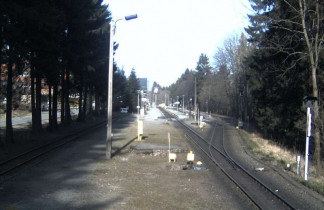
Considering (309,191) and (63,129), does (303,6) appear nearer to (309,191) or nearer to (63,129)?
(309,191)

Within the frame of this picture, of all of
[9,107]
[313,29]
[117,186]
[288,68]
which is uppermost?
[313,29]

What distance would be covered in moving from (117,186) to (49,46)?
13111mm

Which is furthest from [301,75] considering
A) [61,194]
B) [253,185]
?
[61,194]

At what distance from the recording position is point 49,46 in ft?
69.5

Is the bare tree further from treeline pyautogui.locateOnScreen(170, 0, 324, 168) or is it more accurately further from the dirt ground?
the dirt ground

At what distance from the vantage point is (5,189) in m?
9.98

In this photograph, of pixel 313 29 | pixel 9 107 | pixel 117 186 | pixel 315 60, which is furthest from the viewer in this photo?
pixel 313 29

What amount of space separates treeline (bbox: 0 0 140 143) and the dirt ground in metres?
6.54

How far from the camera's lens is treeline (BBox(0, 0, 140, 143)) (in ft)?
56.7

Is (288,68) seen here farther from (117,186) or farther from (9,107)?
(9,107)

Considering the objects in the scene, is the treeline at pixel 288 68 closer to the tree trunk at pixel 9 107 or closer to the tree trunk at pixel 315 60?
the tree trunk at pixel 315 60

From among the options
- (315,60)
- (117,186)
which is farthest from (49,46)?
(315,60)

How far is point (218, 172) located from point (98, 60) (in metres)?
26.4

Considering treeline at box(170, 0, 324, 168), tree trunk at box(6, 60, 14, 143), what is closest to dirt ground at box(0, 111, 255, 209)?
tree trunk at box(6, 60, 14, 143)
